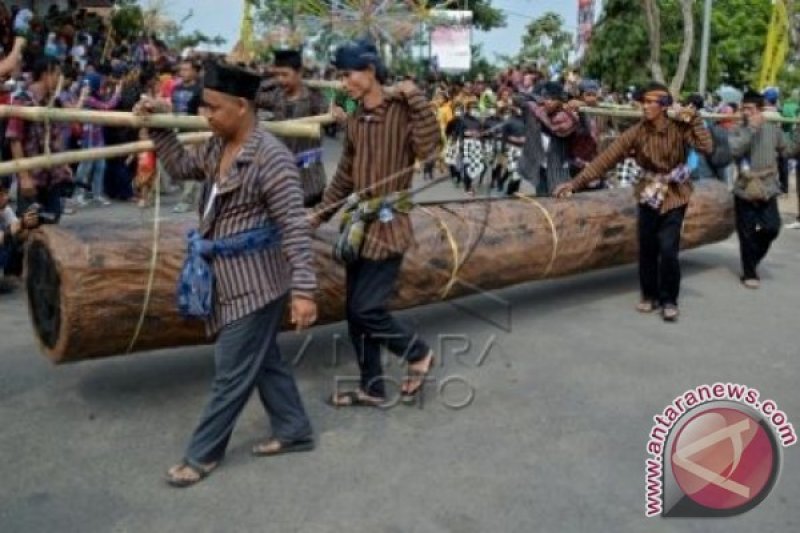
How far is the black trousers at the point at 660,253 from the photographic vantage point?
5.94m

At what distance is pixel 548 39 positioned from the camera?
1347 inches

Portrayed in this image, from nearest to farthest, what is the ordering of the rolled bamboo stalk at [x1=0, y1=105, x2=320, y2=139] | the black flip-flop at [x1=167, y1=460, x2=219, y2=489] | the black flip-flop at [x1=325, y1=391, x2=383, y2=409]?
the black flip-flop at [x1=167, y1=460, x2=219, y2=489], the rolled bamboo stalk at [x1=0, y1=105, x2=320, y2=139], the black flip-flop at [x1=325, y1=391, x2=383, y2=409]

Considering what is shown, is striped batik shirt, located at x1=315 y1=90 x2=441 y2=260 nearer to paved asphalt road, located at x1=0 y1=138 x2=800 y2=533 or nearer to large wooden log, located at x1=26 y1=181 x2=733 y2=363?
large wooden log, located at x1=26 y1=181 x2=733 y2=363

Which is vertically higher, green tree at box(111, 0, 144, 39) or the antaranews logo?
green tree at box(111, 0, 144, 39)

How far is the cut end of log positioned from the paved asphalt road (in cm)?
36

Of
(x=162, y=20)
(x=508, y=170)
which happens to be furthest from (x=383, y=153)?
(x=162, y=20)

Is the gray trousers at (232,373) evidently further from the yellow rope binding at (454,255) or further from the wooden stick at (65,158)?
the yellow rope binding at (454,255)

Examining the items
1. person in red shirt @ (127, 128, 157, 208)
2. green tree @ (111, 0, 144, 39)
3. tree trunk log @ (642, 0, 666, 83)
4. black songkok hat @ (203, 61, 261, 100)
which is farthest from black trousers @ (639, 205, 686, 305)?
tree trunk log @ (642, 0, 666, 83)

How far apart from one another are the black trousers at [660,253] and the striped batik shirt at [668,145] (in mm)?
96

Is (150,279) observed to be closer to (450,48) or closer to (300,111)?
(300,111)

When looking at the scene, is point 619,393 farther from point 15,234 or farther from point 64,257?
point 15,234

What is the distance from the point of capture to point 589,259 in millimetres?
6383

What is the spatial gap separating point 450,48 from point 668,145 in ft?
71.7

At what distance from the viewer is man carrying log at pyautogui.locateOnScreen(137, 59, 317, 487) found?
11.0 ft
